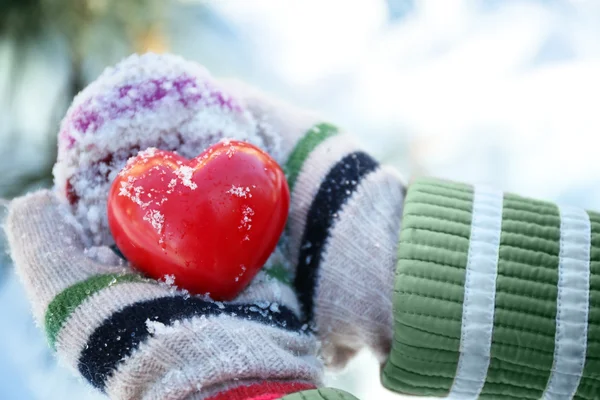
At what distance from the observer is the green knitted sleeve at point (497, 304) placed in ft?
1.92

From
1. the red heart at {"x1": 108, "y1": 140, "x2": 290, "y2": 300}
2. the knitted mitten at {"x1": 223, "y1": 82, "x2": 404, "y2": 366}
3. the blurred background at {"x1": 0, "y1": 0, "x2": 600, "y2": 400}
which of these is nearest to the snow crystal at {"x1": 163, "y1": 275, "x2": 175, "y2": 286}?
the red heart at {"x1": 108, "y1": 140, "x2": 290, "y2": 300}

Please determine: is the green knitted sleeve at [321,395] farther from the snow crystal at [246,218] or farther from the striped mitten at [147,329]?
the snow crystal at [246,218]

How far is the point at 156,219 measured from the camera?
1.78 feet

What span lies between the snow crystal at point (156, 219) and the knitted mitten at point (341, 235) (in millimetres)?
154

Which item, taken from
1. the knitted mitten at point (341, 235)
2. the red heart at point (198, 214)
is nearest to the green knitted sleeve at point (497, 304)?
the knitted mitten at point (341, 235)

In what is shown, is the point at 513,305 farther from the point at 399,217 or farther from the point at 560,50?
the point at 560,50

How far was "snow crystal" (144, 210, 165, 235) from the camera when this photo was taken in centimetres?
54

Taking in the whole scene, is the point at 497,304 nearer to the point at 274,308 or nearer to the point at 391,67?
the point at 274,308

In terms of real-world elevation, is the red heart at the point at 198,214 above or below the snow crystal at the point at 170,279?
above

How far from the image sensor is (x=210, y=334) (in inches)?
20.8

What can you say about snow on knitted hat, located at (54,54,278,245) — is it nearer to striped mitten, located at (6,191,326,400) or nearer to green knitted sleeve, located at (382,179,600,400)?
striped mitten, located at (6,191,326,400)

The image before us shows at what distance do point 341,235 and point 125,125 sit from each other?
22 centimetres

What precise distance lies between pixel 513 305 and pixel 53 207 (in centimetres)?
41

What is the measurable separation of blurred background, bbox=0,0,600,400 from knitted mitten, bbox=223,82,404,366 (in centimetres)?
24
